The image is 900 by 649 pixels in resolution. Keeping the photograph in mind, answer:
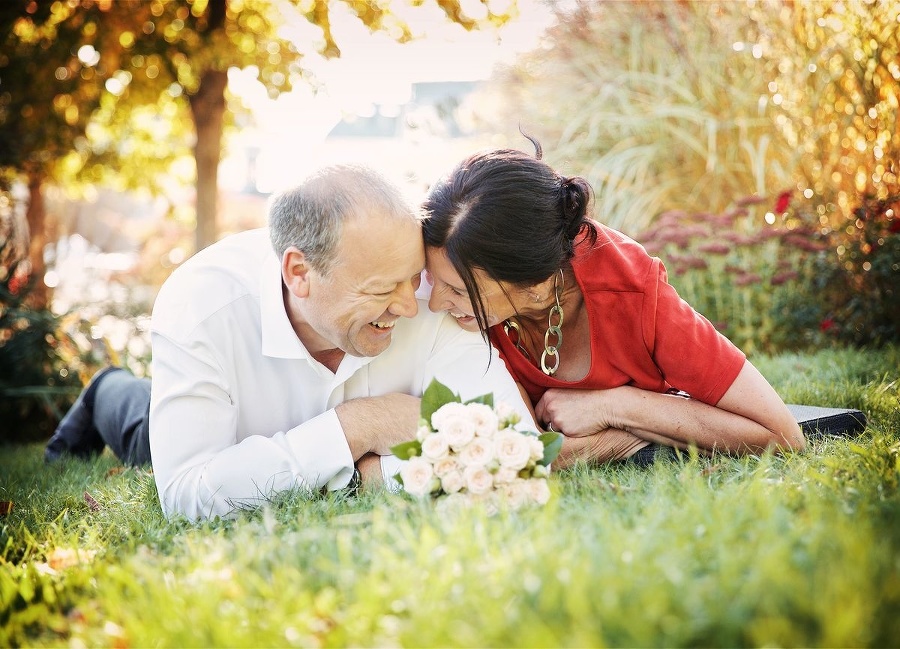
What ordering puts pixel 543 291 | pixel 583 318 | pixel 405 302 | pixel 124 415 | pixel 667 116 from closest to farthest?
pixel 405 302 < pixel 543 291 < pixel 583 318 < pixel 124 415 < pixel 667 116

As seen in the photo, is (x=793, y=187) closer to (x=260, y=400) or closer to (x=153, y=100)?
(x=260, y=400)

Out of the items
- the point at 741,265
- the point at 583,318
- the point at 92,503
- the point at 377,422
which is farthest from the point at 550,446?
the point at 741,265

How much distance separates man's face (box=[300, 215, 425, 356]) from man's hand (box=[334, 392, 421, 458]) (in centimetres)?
20

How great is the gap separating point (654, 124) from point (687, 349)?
4.55 metres

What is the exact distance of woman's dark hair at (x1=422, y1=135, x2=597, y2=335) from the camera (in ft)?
9.41

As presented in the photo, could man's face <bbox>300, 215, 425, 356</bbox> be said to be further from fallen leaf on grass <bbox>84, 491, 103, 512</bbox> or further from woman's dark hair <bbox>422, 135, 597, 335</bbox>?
fallen leaf on grass <bbox>84, 491, 103, 512</bbox>

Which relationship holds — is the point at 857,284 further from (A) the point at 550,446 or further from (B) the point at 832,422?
(A) the point at 550,446

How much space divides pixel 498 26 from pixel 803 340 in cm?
342

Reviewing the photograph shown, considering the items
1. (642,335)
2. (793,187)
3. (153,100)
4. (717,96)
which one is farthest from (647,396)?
(153,100)

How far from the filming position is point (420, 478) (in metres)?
2.34

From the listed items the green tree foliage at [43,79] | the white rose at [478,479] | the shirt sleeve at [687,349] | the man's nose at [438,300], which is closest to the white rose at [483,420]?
the white rose at [478,479]

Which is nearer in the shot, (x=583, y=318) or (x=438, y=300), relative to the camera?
(x=438, y=300)

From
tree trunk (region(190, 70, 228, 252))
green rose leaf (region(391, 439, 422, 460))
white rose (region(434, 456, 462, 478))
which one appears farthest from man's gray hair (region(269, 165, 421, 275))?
tree trunk (region(190, 70, 228, 252))

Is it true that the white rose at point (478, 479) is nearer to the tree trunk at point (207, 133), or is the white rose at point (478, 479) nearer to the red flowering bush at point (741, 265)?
the red flowering bush at point (741, 265)
